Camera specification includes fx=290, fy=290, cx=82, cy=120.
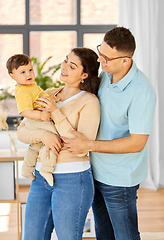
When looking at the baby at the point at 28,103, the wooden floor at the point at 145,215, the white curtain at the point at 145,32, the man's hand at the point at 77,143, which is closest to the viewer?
the man's hand at the point at 77,143

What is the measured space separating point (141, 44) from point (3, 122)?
7.65 ft

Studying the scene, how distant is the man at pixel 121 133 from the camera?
143cm

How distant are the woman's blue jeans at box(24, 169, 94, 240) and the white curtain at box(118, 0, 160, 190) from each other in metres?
2.66

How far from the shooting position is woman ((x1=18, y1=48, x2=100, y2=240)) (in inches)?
55.1

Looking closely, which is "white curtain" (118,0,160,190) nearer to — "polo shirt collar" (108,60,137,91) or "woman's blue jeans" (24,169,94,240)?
"polo shirt collar" (108,60,137,91)

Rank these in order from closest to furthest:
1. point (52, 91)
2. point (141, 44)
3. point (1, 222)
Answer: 1. point (52, 91)
2. point (1, 222)
3. point (141, 44)

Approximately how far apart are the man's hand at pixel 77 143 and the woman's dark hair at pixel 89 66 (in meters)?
0.29

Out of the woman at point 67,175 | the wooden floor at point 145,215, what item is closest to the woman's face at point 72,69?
the woman at point 67,175

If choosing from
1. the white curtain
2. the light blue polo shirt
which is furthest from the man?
the white curtain

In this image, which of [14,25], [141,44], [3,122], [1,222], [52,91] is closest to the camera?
[52,91]

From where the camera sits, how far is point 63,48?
4367 millimetres

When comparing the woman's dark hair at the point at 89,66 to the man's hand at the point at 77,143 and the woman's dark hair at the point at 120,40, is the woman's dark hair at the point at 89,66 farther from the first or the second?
the man's hand at the point at 77,143

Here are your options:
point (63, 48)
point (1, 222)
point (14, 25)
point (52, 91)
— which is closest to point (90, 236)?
point (1, 222)

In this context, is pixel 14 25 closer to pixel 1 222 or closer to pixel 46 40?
pixel 46 40
